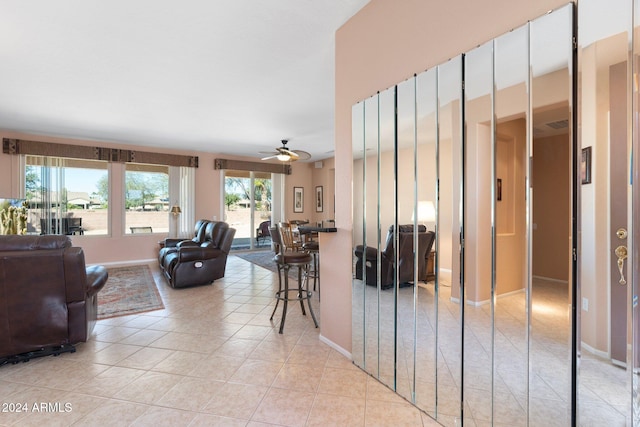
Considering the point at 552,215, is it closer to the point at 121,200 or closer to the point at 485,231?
the point at 485,231

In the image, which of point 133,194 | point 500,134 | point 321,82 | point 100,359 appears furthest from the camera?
point 133,194

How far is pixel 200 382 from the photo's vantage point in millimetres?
1932

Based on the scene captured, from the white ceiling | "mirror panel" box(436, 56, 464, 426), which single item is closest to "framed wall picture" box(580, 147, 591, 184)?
"mirror panel" box(436, 56, 464, 426)

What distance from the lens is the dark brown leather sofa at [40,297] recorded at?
2.09 metres

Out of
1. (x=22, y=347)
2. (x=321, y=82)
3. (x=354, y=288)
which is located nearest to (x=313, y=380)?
(x=354, y=288)

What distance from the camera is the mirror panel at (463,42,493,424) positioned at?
1.36 meters

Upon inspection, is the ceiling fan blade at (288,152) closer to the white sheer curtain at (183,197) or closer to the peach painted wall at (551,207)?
the white sheer curtain at (183,197)

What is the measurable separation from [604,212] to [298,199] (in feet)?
25.8

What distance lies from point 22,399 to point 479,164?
308 centimetres

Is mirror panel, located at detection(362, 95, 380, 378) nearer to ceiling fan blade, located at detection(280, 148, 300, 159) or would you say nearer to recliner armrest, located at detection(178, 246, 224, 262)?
ceiling fan blade, located at detection(280, 148, 300, 159)

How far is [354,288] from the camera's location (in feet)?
7.19

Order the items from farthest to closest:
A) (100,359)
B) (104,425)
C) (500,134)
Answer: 1. (100,359)
2. (104,425)
3. (500,134)

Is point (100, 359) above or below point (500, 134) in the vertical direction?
below

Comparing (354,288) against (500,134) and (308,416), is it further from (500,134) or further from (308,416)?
(500,134)
